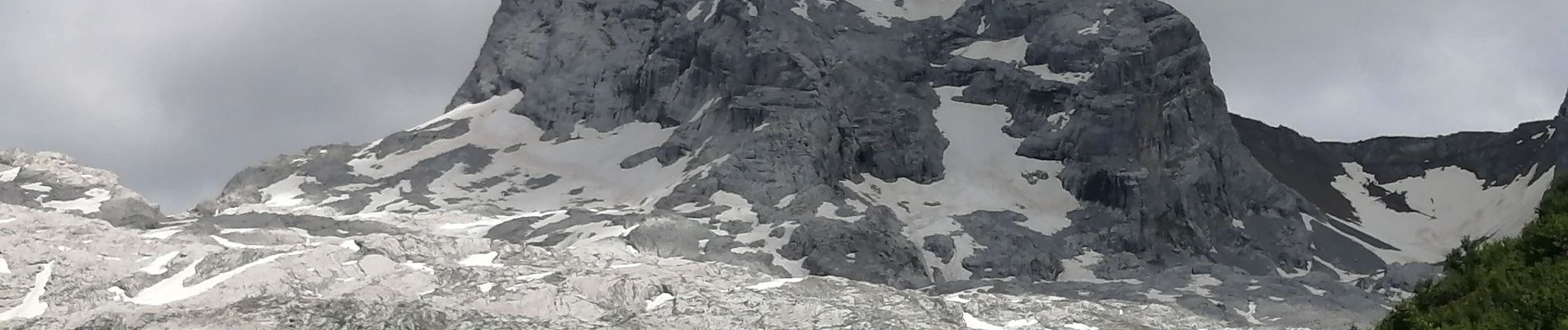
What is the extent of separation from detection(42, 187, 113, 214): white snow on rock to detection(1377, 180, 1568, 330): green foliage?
495 ft

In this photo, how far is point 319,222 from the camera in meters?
166

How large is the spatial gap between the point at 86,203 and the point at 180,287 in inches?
2107

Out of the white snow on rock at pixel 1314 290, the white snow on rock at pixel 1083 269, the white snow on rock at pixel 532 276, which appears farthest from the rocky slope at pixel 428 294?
the white snow on rock at pixel 1083 269

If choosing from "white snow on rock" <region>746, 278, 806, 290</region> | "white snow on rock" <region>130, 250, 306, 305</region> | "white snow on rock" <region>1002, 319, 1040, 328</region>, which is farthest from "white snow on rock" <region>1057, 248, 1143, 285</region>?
"white snow on rock" <region>130, 250, 306, 305</region>

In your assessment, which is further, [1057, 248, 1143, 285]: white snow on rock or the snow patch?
[1057, 248, 1143, 285]: white snow on rock

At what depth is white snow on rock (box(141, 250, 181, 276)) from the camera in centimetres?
12594

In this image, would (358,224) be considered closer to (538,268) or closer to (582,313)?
(538,268)

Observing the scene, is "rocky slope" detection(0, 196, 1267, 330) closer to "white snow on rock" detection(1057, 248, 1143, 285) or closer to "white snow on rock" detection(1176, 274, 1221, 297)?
"white snow on rock" detection(1176, 274, 1221, 297)

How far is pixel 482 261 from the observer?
132625 millimetres

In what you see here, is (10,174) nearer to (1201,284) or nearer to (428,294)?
(428,294)

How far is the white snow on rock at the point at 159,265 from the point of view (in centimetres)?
12594

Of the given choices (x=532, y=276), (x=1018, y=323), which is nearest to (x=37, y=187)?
(x=532, y=276)

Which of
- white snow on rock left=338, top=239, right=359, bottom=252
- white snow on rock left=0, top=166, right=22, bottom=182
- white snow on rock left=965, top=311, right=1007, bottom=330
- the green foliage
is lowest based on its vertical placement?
the green foliage

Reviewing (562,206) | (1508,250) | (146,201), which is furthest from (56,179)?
(1508,250)
